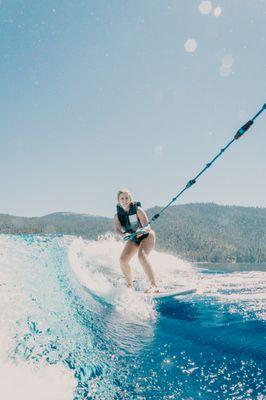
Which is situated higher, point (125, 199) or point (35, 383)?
point (125, 199)

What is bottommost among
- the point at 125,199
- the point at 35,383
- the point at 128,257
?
the point at 35,383

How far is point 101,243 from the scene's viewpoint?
17.1m

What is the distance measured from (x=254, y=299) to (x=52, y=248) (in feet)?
21.6

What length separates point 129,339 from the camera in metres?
4.76

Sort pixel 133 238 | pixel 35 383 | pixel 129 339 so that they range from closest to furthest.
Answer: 1. pixel 35 383
2. pixel 129 339
3. pixel 133 238

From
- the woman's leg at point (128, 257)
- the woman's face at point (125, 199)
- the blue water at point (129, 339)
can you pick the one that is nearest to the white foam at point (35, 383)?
the blue water at point (129, 339)

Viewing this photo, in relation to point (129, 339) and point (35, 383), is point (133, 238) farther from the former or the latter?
point (35, 383)

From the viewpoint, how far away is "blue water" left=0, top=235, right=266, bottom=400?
319cm

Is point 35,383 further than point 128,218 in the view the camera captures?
No

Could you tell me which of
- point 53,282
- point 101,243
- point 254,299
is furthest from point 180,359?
point 101,243

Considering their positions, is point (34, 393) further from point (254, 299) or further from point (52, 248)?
point (52, 248)

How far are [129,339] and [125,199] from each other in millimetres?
4435

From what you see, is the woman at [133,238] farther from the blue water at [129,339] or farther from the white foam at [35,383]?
the white foam at [35,383]

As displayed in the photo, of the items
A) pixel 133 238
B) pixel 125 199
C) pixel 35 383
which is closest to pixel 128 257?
pixel 133 238
